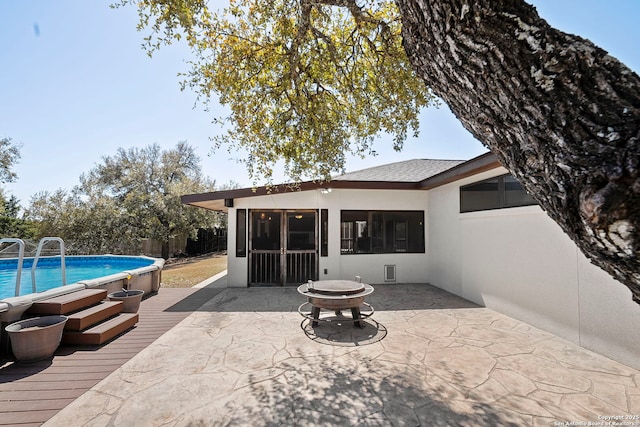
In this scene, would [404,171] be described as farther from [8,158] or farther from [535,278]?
[8,158]

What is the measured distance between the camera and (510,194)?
228 inches

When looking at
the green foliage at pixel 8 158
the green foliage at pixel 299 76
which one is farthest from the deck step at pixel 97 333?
the green foliage at pixel 8 158

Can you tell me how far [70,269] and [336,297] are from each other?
11.6m

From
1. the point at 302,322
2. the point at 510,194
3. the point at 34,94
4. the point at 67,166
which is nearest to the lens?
the point at 302,322

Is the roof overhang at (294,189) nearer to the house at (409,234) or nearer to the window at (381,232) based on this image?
the house at (409,234)

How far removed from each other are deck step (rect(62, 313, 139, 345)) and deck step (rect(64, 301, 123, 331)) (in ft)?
0.27

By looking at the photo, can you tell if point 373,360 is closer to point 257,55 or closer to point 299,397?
point 299,397

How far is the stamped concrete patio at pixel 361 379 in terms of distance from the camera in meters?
2.77

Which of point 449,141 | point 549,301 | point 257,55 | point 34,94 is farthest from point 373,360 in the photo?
point 34,94

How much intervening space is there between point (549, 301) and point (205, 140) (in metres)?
7.13

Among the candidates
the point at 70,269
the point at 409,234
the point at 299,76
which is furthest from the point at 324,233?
the point at 70,269

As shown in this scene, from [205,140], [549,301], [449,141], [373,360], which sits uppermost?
[449,141]

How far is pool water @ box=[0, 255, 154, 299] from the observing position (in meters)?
9.25

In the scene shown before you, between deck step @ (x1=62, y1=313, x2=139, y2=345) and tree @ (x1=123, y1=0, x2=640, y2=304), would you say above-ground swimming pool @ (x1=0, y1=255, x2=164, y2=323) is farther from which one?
tree @ (x1=123, y1=0, x2=640, y2=304)
